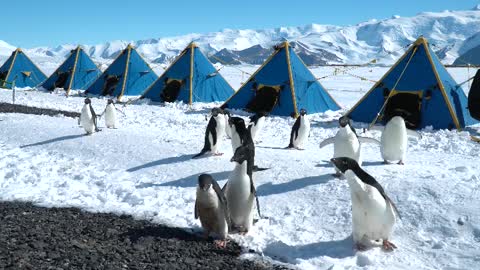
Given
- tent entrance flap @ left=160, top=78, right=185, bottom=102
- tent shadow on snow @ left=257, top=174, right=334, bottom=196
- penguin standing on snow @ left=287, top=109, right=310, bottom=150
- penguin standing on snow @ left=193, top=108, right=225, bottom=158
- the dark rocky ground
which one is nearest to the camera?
the dark rocky ground

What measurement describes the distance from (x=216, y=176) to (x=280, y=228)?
2407mm

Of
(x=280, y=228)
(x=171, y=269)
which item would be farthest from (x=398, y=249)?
(x=171, y=269)

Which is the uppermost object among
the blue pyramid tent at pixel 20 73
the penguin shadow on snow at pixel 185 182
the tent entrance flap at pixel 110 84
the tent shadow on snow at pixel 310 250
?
the blue pyramid tent at pixel 20 73

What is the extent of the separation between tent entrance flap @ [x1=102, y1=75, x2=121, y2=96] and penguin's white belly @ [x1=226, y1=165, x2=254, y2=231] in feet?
64.8

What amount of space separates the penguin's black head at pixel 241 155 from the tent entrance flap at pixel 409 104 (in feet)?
31.2

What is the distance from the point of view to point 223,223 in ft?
19.6

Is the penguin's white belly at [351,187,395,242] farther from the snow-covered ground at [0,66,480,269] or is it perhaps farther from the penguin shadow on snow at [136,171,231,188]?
the penguin shadow on snow at [136,171,231,188]

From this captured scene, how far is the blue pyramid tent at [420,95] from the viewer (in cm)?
1440

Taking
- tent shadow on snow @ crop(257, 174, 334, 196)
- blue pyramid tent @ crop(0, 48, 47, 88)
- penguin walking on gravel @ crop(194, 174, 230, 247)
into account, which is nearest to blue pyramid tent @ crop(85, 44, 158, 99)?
blue pyramid tent @ crop(0, 48, 47, 88)

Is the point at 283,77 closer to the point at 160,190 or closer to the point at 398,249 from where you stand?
the point at 160,190

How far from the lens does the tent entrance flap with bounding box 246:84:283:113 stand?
1794cm

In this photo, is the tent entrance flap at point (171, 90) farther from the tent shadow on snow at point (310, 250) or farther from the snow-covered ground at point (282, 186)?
the tent shadow on snow at point (310, 250)

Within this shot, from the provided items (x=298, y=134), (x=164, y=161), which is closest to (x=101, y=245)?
(x=164, y=161)

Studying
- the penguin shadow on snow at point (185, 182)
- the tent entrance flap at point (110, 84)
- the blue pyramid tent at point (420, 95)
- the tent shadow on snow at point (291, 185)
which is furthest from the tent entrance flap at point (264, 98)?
the tent shadow on snow at point (291, 185)
